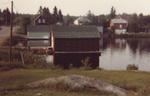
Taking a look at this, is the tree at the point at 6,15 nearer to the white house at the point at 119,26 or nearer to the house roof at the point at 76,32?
the house roof at the point at 76,32

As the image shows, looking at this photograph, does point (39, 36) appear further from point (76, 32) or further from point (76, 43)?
point (76, 43)

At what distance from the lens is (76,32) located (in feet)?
186

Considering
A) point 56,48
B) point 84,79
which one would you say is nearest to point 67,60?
point 56,48

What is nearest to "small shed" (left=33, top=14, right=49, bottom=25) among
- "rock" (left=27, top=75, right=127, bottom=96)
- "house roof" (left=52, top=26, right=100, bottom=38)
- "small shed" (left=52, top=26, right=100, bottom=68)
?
"house roof" (left=52, top=26, right=100, bottom=38)

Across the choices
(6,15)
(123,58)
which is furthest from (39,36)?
(6,15)

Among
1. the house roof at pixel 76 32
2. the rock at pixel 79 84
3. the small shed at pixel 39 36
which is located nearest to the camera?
the rock at pixel 79 84

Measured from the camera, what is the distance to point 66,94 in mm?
13414

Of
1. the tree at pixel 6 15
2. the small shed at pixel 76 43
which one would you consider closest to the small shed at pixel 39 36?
the small shed at pixel 76 43

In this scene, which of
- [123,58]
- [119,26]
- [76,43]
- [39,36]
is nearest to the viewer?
[76,43]

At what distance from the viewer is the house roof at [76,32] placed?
56094 mm

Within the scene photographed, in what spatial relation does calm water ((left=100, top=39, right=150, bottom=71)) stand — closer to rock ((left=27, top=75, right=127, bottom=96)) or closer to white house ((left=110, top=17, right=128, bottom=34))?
rock ((left=27, top=75, right=127, bottom=96))

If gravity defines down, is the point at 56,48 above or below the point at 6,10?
below

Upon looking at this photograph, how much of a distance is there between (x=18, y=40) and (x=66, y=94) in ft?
188

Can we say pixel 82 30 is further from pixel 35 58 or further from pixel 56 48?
pixel 35 58
